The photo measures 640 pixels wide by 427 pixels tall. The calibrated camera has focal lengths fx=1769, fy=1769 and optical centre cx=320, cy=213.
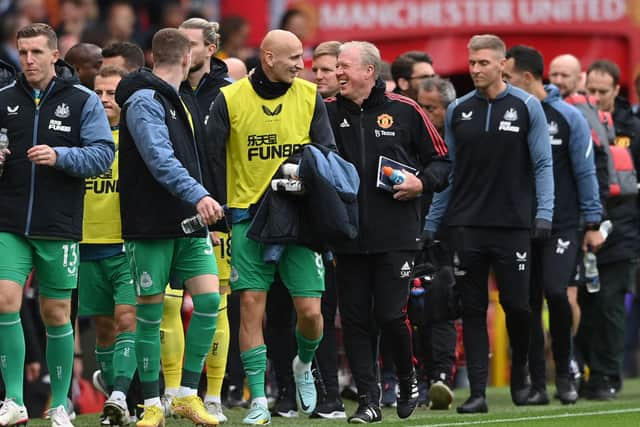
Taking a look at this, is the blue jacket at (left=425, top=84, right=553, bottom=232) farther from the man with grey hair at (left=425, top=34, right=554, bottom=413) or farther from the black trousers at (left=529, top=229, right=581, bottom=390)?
the black trousers at (left=529, top=229, right=581, bottom=390)

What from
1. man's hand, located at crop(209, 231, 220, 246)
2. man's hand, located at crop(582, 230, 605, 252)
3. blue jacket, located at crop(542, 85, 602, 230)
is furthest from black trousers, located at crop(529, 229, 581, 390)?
man's hand, located at crop(209, 231, 220, 246)

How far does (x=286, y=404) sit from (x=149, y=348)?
1.95 m

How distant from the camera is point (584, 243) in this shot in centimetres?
1371

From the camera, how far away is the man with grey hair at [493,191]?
12117 millimetres

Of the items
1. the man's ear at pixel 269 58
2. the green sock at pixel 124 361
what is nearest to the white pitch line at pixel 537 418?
the green sock at pixel 124 361

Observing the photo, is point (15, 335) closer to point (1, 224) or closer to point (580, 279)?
point (1, 224)

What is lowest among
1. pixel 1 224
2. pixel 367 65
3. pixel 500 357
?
pixel 500 357

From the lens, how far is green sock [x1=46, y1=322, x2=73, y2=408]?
34.0ft

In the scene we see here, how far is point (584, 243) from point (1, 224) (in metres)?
5.31

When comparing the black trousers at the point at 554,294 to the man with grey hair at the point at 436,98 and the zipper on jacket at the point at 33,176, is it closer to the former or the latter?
the man with grey hair at the point at 436,98

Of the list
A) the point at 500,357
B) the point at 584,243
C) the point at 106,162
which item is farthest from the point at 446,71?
the point at 106,162

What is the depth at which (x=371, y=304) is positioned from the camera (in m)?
11.3

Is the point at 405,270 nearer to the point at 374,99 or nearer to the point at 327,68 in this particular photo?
the point at 374,99

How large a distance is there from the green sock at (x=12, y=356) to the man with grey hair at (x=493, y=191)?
3.29 m
